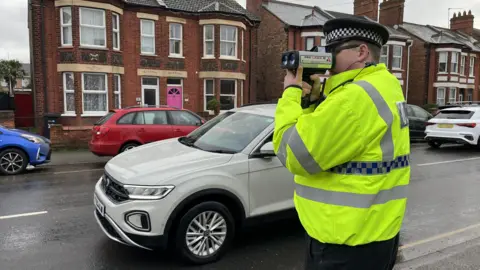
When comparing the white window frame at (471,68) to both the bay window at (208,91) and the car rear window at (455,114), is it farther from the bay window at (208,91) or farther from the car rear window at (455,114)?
the bay window at (208,91)

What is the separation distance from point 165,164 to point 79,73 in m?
14.5

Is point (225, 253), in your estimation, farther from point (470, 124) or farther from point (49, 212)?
point (470, 124)

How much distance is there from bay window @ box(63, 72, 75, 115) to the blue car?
7851mm

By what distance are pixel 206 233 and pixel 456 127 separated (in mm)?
12246

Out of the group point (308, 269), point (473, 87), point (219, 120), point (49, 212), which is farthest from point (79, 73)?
point (473, 87)

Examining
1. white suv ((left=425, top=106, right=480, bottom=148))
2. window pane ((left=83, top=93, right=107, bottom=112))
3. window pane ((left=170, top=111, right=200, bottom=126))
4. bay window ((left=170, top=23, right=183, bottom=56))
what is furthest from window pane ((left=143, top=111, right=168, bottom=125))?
white suv ((left=425, top=106, right=480, bottom=148))

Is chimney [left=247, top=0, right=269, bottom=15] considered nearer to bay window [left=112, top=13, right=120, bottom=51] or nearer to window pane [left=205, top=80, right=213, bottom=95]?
window pane [left=205, top=80, right=213, bottom=95]

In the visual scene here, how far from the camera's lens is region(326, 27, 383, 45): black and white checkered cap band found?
5.92ft

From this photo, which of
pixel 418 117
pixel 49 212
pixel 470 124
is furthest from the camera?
pixel 418 117

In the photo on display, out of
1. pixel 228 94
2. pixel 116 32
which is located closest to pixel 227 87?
pixel 228 94

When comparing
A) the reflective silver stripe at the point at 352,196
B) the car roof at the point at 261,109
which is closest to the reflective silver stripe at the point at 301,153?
the reflective silver stripe at the point at 352,196

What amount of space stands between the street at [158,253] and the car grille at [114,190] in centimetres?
69

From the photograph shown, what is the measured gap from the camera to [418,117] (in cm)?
1616

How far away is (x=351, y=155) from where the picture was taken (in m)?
1.63
